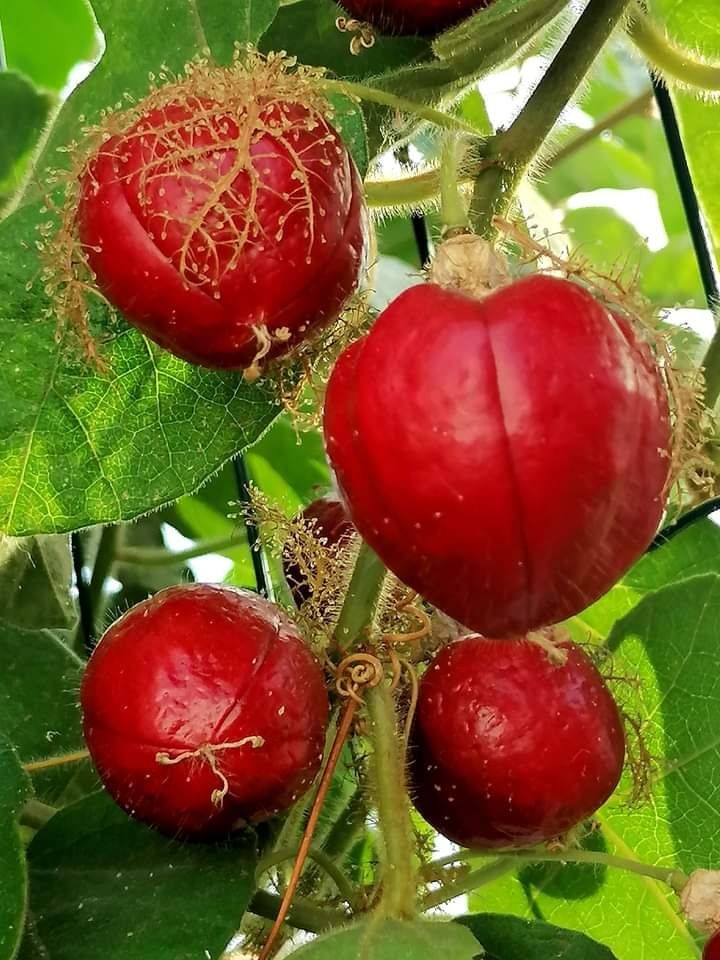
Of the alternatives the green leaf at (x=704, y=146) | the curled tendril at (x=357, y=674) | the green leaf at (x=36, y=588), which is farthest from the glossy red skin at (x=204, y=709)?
the green leaf at (x=704, y=146)

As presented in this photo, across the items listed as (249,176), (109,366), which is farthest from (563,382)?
(109,366)

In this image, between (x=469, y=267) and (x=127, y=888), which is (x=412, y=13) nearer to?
(x=469, y=267)

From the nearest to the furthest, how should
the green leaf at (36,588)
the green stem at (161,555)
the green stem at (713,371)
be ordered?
the green stem at (713,371), the green leaf at (36,588), the green stem at (161,555)

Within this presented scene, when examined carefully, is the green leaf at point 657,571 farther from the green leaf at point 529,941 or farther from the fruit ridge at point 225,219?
the fruit ridge at point 225,219

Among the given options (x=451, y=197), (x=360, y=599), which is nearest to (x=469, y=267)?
(x=451, y=197)

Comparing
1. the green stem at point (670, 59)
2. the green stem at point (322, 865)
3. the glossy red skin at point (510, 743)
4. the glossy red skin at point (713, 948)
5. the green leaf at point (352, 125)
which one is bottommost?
the glossy red skin at point (713, 948)

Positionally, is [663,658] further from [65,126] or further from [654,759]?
[65,126]
